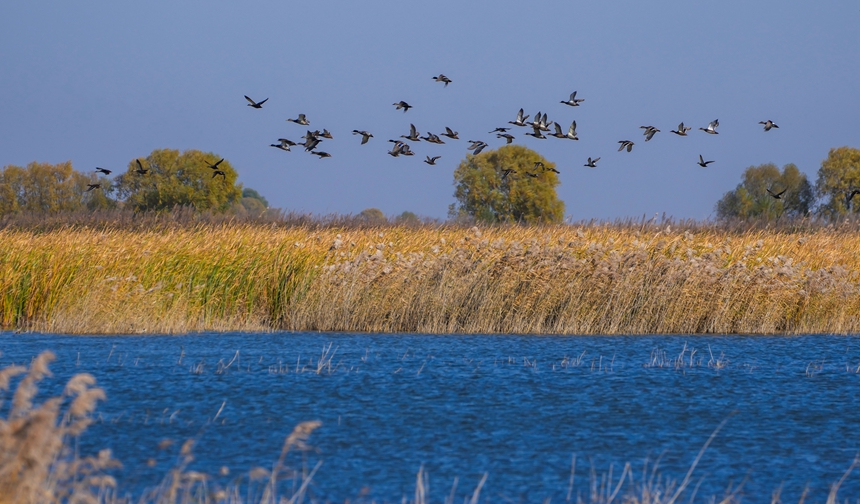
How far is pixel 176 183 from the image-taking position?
69438 mm

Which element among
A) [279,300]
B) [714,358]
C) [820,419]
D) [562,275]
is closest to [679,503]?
[820,419]

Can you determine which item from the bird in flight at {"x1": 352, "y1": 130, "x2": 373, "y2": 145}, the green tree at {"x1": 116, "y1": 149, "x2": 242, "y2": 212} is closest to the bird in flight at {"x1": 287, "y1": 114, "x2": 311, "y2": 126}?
the bird in flight at {"x1": 352, "y1": 130, "x2": 373, "y2": 145}

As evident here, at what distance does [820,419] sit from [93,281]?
40.4ft

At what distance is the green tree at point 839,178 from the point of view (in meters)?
74.2

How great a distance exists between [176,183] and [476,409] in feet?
200

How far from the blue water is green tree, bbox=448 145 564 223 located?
2448 inches

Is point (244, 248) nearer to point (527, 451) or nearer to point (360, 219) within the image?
point (527, 451)

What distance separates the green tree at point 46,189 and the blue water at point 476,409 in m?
66.4

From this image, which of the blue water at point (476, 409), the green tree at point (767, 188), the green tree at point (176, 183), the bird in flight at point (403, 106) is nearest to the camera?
the blue water at point (476, 409)

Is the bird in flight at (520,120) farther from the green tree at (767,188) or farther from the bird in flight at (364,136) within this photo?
the green tree at (767,188)

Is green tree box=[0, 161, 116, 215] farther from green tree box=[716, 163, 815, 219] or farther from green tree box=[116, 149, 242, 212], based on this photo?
green tree box=[716, 163, 815, 219]

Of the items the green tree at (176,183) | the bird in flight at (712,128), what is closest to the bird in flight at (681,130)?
the bird in flight at (712,128)

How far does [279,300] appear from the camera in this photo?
65.0ft

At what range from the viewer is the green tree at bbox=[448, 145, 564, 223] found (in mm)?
79750
